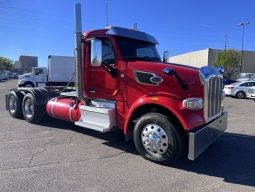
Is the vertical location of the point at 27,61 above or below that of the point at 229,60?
below

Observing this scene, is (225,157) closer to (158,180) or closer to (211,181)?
(211,181)

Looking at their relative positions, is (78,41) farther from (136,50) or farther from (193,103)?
(193,103)

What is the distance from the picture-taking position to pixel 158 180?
5254 millimetres

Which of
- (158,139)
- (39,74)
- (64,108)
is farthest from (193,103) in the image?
(39,74)

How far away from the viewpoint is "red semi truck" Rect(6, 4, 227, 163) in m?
5.90

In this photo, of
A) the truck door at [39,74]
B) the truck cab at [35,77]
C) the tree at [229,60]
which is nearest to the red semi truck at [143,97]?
the truck cab at [35,77]

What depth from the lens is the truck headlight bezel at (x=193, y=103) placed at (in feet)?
19.0

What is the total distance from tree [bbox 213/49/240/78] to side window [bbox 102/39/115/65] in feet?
154

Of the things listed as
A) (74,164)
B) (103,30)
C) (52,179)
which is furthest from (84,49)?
(52,179)

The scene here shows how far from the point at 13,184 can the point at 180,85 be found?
3.41 meters

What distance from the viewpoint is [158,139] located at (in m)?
6.02

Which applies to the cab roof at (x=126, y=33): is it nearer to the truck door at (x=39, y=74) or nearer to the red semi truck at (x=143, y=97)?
the red semi truck at (x=143, y=97)

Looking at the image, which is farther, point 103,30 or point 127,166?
point 103,30

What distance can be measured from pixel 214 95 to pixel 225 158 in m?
1.37
